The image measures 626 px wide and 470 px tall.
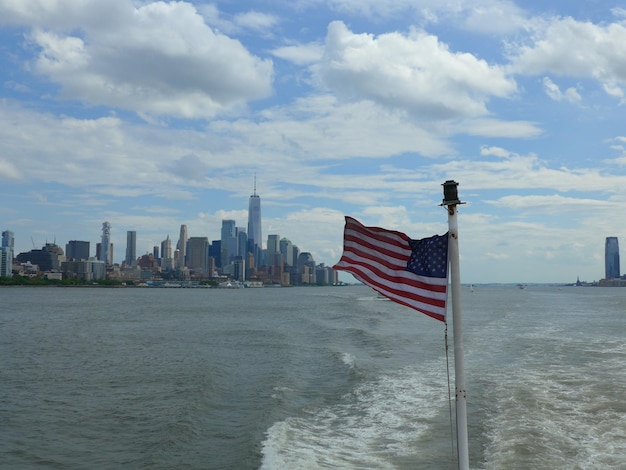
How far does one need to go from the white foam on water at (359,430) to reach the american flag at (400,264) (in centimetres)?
670

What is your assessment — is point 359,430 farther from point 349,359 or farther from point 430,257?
point 349,359

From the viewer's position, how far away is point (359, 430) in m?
15.9

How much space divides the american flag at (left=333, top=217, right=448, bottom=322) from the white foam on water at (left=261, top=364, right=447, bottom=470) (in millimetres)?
6704

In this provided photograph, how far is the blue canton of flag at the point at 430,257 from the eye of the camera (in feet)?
24.1

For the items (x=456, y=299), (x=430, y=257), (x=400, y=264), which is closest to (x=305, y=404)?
(x=400, y=264)

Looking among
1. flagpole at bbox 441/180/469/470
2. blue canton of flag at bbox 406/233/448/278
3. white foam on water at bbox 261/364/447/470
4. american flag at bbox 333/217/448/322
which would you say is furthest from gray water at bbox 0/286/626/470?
blue canton of flag at bbox 406/233/448/278

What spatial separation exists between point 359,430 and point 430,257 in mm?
9770

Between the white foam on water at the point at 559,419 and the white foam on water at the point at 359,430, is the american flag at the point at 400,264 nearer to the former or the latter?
the white foam on water at the point at 359,430

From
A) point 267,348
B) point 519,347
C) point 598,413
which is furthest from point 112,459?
point 519,347

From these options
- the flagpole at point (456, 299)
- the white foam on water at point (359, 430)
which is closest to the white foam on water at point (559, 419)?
the white foam on water at point (359, 430)

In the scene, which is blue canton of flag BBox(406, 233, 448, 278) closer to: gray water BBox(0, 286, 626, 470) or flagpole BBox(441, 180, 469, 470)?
flagpole BBox(441, 180, 469, 470)

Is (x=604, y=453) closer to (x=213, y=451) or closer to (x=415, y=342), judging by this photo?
A: (x=213, y=451)

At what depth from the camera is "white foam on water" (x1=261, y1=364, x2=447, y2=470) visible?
44.1 feet

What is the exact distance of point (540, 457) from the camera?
13.3m
